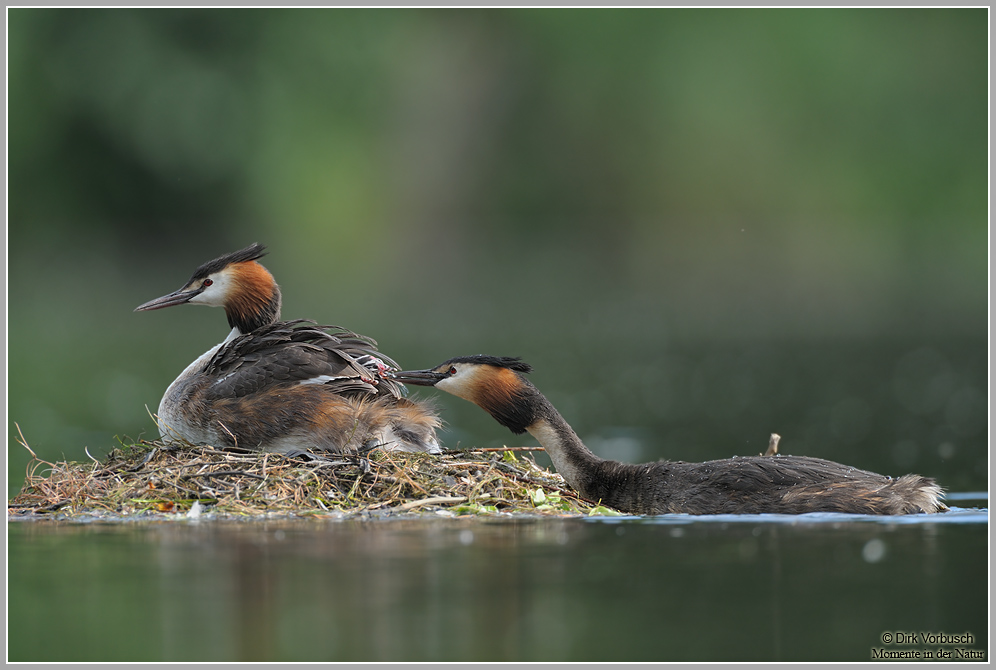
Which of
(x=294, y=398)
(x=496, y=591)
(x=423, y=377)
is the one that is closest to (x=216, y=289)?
(x=294, y=398)

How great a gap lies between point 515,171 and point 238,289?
2663 centimetres

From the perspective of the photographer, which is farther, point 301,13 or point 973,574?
point 301,13

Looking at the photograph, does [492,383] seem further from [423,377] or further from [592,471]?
[592,471]

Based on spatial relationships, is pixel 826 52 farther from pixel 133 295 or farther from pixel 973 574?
pixel 973 574

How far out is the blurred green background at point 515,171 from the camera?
23.0 metres

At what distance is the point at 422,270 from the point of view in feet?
99.8

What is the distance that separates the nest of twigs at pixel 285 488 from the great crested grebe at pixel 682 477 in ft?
0.69

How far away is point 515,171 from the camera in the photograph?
34.9m

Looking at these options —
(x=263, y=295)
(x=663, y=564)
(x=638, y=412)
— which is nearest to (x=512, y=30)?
(x=638, y=412)

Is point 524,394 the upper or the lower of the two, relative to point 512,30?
lower

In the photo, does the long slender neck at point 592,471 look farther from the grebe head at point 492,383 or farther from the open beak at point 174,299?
the open beak at point 174,299

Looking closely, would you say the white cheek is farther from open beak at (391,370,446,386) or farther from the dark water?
the dark water

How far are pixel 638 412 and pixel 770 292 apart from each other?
44.0 feet

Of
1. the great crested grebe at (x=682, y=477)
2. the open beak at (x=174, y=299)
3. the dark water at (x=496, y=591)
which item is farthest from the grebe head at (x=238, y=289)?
the dark water at (x=496, y=591)
